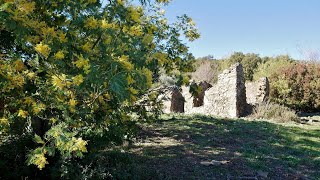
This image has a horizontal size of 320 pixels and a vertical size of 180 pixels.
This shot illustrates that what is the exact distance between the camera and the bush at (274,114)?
41.0ft

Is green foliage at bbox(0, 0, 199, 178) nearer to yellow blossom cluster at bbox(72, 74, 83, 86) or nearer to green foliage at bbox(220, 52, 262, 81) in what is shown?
yellow blossom cluster at bbox(72, 74, 83, 86)

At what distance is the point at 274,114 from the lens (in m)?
12.8

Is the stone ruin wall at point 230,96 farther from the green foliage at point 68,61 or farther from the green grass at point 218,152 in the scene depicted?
the green foliage at point 68,61

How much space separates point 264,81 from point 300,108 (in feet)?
12.5

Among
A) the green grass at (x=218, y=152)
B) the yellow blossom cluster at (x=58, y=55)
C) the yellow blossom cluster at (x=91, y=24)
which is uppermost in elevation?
the yellow blossom cluster at (x=91, y=24)

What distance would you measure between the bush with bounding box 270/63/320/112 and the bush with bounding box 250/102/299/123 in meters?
4.50

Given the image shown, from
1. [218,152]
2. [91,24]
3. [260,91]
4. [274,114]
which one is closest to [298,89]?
[260,91]

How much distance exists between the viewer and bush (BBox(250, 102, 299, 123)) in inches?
492

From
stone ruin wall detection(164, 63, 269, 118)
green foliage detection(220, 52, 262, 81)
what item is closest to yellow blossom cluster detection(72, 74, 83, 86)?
stone ruin wall detection(164, 63, 269, 118)

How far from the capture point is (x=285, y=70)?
18.3m

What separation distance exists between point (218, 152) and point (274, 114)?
22.5 ft

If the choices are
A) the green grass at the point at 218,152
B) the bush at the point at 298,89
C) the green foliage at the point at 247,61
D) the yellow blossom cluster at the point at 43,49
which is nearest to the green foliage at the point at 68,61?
the yellow blossom cluster at the point at 43,49

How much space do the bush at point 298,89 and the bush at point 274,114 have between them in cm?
450

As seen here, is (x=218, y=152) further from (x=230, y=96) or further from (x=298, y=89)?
(x=298, y=89)
